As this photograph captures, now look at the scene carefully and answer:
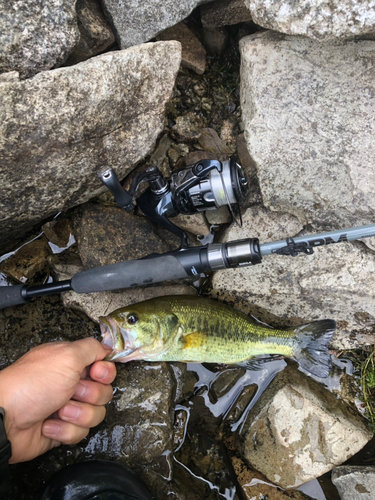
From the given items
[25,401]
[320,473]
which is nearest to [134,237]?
[25,401]

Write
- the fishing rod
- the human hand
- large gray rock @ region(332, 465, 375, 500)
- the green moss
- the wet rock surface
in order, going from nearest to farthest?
the human hand
the fishing rod
the wet rock surface
large gray rock @ region(332, 465, 375, 500)
the green moss

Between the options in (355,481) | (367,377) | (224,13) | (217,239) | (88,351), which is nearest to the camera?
(88,351)

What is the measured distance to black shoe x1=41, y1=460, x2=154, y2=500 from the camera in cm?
335

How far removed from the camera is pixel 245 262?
3.23 meters

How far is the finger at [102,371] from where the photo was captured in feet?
11.0

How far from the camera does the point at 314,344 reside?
383 centimetres

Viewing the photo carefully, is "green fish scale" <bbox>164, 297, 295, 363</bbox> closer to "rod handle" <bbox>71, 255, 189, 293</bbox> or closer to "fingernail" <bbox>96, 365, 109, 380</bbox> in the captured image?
"rod handle" <bbox>71, 255, 189, 293</bbox>

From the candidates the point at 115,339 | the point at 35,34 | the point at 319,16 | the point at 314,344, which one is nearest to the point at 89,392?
the point at 115,339

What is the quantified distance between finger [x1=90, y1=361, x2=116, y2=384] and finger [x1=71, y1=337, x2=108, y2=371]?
54mm

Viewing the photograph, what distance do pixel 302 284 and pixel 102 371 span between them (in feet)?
7.07

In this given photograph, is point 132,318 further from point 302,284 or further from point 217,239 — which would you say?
point 302,284

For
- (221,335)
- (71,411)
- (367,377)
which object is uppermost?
(71,411)

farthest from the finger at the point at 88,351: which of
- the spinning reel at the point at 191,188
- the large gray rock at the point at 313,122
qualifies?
the large gray rock at the point at 313,122

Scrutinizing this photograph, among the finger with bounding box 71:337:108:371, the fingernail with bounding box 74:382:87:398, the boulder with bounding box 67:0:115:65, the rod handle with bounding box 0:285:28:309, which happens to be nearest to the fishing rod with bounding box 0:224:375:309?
the rod handle with bounding box 0:285:28:309
